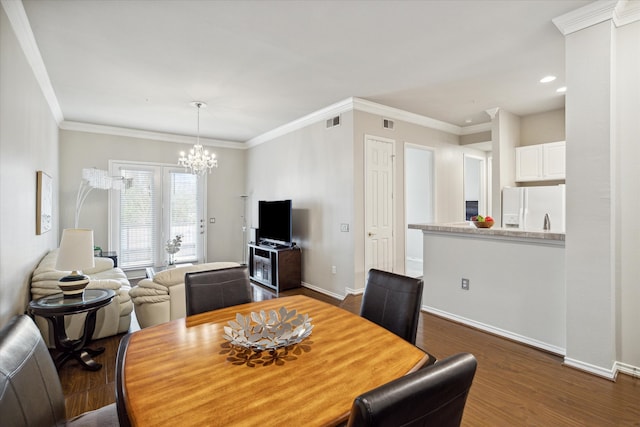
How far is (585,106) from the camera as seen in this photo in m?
2.47

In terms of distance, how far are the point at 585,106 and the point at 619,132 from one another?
1.18 feet

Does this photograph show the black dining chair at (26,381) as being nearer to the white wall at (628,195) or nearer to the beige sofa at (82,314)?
the beige sofa at (82,314)

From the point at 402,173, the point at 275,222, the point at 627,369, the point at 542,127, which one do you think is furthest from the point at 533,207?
the point at 275,222

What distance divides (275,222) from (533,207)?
13.1 ft

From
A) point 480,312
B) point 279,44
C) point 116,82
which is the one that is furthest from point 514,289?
point 116,82

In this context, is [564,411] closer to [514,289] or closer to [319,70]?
[514,289]

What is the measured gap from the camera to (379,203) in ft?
15.6

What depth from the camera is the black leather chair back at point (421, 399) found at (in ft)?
2.24

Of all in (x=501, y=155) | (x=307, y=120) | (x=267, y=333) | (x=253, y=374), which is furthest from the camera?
(x=307, y=120)

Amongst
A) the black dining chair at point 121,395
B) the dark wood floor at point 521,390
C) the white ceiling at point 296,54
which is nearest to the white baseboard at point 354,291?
the dark wood floor at point 521,390

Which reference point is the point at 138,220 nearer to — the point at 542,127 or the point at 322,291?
Result: the point at 322,291

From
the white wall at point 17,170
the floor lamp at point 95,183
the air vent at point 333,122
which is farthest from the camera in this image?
the floor lamp at point 95,183

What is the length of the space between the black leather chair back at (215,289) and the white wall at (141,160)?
15.8 ft

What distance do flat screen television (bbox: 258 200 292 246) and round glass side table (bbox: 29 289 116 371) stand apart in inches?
110
